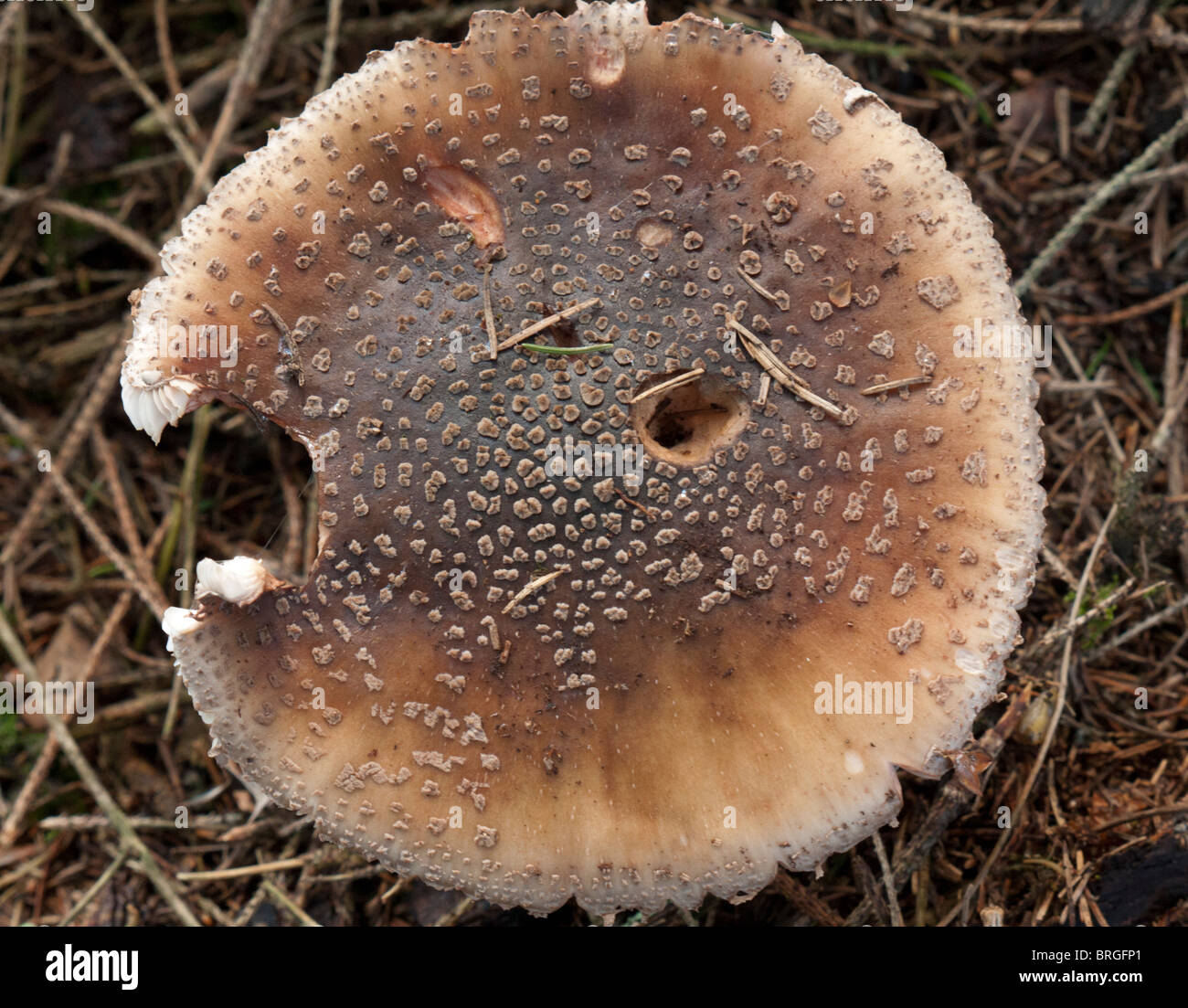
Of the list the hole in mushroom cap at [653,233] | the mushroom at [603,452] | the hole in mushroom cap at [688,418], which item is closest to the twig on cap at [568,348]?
the mushroom at [603,452]

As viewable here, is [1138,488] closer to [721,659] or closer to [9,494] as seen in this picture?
[721,659]

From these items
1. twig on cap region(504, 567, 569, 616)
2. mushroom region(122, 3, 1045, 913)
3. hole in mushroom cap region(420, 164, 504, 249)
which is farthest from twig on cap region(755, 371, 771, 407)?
hole in mushroom cap region(420, 164, 504, 249)

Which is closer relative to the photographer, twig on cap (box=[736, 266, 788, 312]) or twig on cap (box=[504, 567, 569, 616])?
twig on cap (box=[504, 567, 569, 616])

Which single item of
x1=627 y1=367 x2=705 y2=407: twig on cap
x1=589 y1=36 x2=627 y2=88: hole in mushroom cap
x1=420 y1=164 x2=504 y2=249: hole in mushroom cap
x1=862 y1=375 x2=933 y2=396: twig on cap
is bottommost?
x1=862 y1=375 x2=933 y2=396: twig on cap

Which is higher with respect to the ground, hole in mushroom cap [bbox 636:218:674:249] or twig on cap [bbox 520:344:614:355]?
hole in mushroom cap [bbox 636:218:674:249]

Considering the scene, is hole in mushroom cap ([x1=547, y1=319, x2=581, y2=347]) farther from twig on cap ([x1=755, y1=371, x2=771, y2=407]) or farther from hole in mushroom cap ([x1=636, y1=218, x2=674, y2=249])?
twig on cap ([x1=755, y1=371, x2=771, y2=407])

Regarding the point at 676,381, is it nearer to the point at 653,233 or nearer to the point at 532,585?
the point at 653,233
